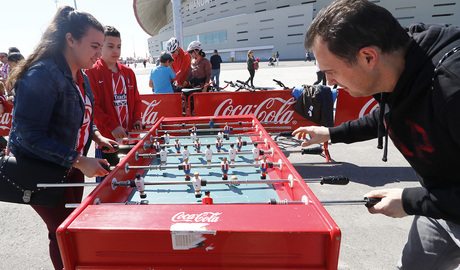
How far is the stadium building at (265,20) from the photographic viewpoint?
102 feet

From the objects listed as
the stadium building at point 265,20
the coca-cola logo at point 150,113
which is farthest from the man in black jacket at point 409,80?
the stadium building at point 265,20

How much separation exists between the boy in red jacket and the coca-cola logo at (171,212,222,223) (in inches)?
81.3

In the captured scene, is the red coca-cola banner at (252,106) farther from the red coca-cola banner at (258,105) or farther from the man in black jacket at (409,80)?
the man in black jacket at (409,80)

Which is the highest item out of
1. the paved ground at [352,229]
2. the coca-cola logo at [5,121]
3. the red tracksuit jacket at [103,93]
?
the red tracksuit jacket at [103,93]

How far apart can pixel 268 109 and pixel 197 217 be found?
4.38 meters

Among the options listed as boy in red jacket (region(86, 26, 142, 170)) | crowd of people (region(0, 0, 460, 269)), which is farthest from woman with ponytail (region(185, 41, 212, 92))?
crowd of people (region(0, 0, 460, 269))

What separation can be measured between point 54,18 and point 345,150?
5028 mm

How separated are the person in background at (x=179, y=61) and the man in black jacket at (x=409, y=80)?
18.7 feet

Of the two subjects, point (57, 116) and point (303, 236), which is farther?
point (57, 116)

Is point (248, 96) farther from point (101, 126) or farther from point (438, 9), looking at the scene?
point (438, 9)

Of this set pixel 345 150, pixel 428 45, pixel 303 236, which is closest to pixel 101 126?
pixel 303 236

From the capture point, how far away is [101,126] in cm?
310

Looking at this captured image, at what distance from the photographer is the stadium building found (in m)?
31.1

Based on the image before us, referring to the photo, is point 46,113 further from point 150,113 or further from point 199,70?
point 199,70
